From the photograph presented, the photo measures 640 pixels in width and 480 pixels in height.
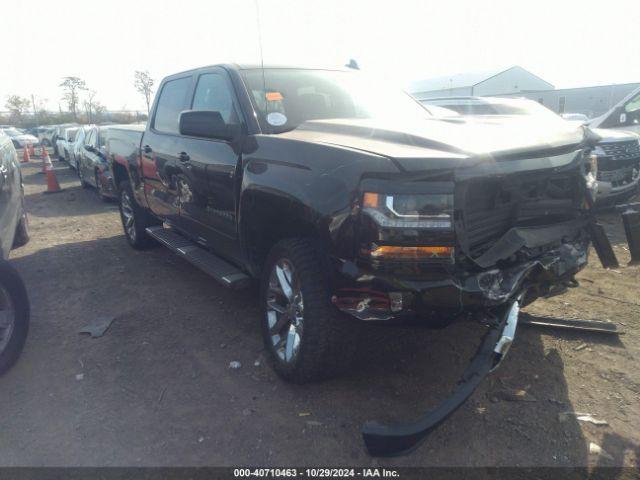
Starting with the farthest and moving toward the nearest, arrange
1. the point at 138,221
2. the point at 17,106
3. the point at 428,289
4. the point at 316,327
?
1. the point at 17,106
2. the point at 138,221
3. the point at 316,327
4. the point at 428,289

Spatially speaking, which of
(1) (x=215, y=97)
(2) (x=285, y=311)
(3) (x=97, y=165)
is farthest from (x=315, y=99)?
(3) (x=97, y=165)

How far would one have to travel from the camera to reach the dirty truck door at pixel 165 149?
4.68 m

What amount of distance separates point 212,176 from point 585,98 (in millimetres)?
40941

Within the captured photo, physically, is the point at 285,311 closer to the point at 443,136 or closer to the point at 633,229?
the point at 443,136

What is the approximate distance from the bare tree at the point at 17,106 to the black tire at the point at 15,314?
62965 millimetres

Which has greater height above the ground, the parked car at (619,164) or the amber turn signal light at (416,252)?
the amber turn signal light at (416,252)

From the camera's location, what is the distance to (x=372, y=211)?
7.95 ft

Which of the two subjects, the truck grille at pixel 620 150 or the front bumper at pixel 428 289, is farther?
the truck grille at pixel 620 150

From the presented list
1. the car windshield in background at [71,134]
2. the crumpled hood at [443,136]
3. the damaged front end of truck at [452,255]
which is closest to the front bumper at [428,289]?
the damaged front end of truck at [452,255]

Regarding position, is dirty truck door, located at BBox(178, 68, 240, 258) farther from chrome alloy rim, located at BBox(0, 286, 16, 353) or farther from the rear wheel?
the rear wheel

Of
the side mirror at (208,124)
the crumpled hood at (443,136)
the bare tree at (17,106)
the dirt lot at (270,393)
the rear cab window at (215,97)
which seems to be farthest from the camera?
the bare tree at (17,106)

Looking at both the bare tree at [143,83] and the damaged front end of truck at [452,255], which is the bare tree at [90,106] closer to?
the bare tree at [143,83]

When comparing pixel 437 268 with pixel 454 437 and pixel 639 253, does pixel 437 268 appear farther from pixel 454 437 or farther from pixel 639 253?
pixel 639 253

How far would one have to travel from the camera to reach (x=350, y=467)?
8.27ft
